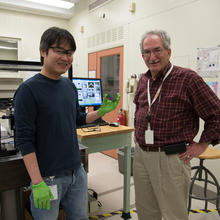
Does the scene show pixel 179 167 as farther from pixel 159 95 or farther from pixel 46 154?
pixel 46 154

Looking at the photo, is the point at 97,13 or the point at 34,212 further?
the point at 97,13

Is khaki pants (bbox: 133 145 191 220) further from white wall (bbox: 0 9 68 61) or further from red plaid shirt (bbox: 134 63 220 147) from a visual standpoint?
white wall (bbox: 0 9 68 61)

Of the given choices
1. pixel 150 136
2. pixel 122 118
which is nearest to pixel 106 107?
pixel 150 136

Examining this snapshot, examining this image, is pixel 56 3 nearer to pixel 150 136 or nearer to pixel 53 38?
pixel 53 38

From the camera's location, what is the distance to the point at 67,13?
5160 millimetres

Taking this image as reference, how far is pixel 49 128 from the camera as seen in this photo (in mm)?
1074

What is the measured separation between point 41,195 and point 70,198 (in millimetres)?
244

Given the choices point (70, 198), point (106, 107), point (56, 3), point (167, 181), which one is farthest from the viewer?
point (56, 3)

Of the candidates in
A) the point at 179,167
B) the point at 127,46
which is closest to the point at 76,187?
the point at 179,167

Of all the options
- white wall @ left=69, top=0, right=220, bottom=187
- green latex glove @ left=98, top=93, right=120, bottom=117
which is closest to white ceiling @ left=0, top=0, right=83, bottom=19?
white wall @ left=69, top=0, right=220, bottom=187

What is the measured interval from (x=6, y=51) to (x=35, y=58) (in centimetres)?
66

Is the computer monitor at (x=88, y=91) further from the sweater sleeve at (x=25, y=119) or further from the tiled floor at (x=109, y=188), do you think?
the sweater sleeve at (x=25, y=119)

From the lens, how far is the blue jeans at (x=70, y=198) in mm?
1118

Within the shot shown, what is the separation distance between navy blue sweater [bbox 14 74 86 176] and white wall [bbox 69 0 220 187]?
196cm
